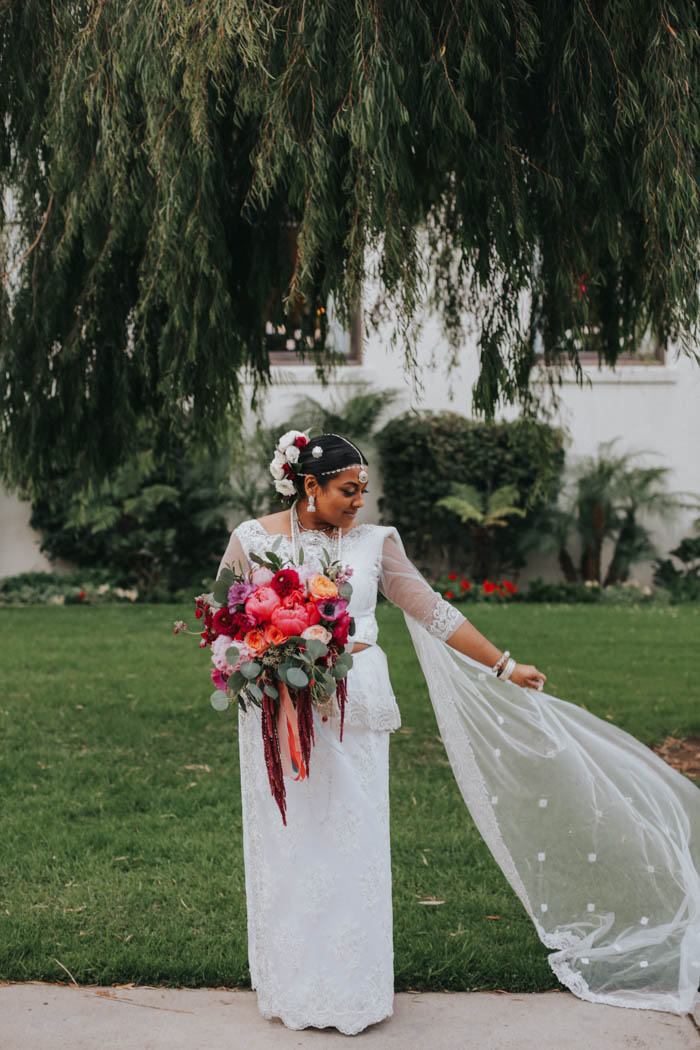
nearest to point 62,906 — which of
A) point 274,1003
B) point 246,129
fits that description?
point 274,1003

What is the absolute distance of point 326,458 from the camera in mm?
3678

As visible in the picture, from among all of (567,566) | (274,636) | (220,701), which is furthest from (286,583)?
(567,566)

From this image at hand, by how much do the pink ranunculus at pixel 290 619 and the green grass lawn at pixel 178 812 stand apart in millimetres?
1412

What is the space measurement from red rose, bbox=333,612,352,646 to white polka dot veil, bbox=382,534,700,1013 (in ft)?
1.78

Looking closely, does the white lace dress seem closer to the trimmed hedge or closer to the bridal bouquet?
the bridal bouquet

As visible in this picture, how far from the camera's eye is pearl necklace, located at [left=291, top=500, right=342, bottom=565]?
3.74 meters

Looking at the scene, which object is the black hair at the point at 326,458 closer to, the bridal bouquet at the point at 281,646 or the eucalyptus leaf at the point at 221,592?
the bridal bouquet at the point at 281,646

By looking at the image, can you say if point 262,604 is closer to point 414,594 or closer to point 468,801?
point 414,594

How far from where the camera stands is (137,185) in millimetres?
5086

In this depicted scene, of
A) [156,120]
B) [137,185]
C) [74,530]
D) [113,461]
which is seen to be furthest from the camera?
[74,530]

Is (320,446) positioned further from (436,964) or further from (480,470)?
(480,470)

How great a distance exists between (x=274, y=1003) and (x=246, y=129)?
3.77m

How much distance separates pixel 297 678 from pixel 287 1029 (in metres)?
1.17

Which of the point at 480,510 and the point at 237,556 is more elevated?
the point at 237,556
